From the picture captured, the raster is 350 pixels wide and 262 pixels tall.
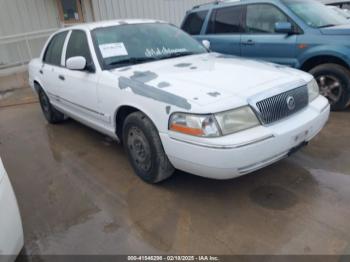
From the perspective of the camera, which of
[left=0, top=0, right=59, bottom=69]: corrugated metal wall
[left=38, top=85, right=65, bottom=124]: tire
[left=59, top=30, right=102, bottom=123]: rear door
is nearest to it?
[left=59, top=30, right=102, bottom=123]: rear door

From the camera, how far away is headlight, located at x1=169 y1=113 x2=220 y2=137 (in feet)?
7.87

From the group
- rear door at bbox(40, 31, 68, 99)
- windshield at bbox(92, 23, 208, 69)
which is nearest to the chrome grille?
windshield at bbox(92, 23, 208, 69)

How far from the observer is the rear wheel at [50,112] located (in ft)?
16.9

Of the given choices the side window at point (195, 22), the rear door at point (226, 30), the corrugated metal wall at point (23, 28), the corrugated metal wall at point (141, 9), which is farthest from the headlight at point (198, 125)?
the corrugated metal wall at point (141, 9)

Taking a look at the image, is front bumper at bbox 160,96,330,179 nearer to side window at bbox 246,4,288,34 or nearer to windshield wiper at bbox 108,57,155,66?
windshield wiper at bbox 108,57,155,66

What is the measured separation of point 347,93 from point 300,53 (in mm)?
939

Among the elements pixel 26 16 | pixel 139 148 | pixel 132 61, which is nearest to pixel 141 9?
pixel 26 16

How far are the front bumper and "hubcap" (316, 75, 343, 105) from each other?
92.7 inches

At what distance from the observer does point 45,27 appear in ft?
29.8

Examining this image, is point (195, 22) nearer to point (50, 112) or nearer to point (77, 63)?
point (50, 112)

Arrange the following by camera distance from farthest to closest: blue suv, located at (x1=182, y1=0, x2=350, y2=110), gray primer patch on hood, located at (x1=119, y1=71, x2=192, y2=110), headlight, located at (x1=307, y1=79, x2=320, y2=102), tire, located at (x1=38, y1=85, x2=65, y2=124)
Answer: tire, located at (x1=38, y1=85, x2=65, y2=124)
blue suv, located at (x1=182, y1=0, x2=350, y2=110)
headlight, located at (x1=307, y1=79, x2=320, y2=102)
gray primer patch on hood, located at (x1=119, y1=71, x2=192, y2=110)

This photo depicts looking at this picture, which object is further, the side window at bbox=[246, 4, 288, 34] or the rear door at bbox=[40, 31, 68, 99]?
the side window at bbox=[246, 4, 288, 34]

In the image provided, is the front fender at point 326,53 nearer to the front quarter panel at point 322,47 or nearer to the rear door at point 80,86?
the front quarter panel at point 322,47

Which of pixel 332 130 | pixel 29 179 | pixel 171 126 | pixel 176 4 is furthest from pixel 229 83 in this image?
pixel 176 4
